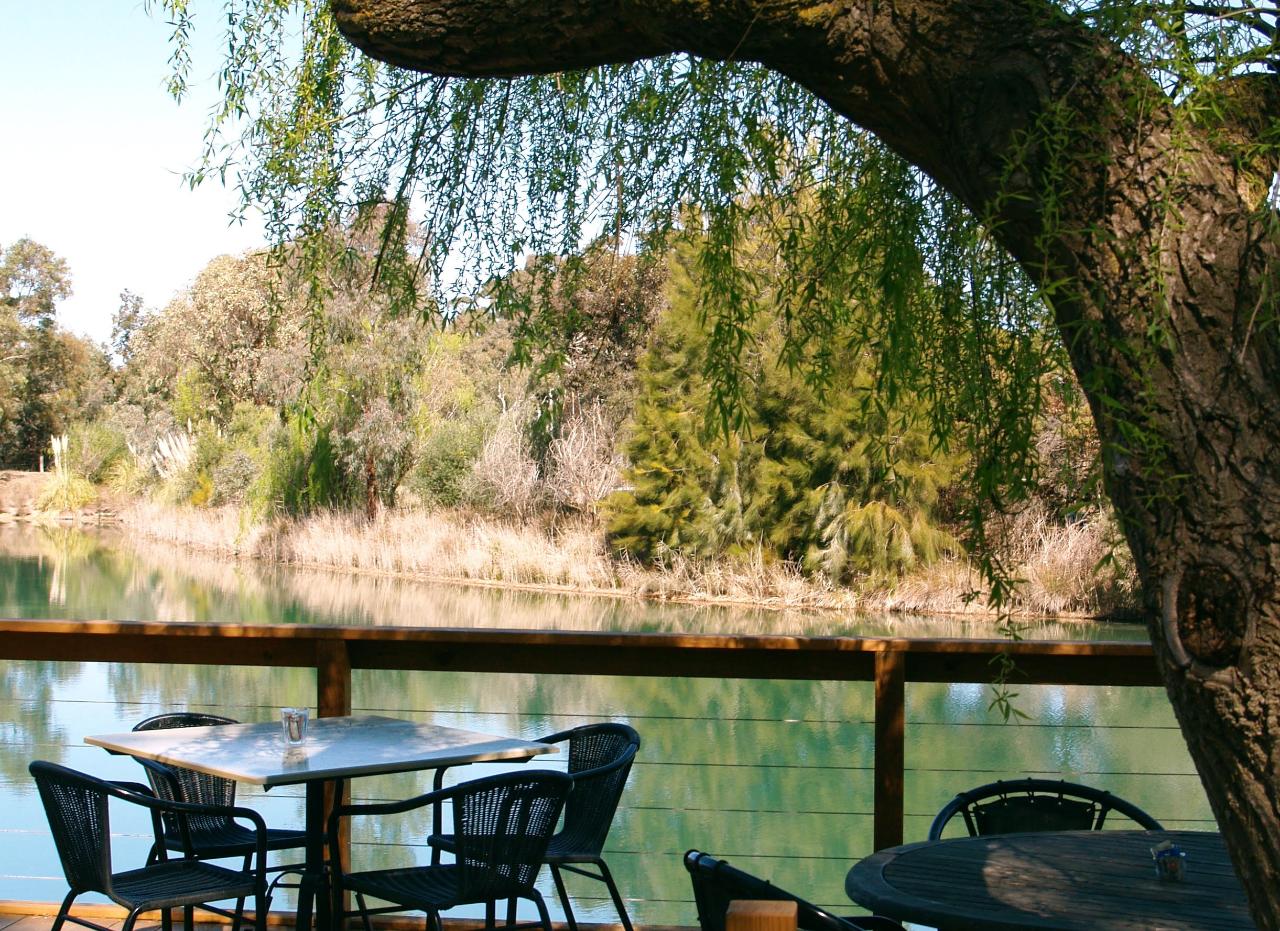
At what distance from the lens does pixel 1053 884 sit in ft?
7.63

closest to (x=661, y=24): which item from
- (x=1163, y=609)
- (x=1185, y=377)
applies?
(x=1185, y=377)

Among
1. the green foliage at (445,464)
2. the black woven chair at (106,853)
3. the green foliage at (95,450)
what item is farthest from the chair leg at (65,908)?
the green foliage at (95,450)

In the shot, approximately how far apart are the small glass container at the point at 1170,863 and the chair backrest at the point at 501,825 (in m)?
1.23

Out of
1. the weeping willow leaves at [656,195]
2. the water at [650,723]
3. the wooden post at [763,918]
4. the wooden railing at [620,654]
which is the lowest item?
the water at [650,723]

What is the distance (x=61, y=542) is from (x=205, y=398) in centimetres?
405

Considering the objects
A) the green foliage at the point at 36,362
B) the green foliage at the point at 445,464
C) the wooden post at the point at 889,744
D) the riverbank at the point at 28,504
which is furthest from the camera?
the green foliage at the point at 36,362

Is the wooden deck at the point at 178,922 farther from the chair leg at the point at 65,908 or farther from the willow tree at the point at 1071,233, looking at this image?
the willow tree at the point at 1071,233

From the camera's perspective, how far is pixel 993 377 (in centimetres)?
221

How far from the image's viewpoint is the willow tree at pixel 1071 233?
137 cm

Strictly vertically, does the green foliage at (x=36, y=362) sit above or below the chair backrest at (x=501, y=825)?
above

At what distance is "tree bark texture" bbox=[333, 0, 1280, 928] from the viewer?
4.46ft

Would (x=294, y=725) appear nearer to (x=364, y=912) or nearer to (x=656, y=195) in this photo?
(x=364, y=912)

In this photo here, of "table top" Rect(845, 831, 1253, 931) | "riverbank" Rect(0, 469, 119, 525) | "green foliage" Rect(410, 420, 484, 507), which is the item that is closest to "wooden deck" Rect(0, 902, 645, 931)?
"table top" Rect(845, 831, 1253, 931)

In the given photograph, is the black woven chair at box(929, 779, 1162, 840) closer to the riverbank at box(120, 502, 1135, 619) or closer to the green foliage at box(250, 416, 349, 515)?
the riverbank at box(120, 502, 1135, 619)
